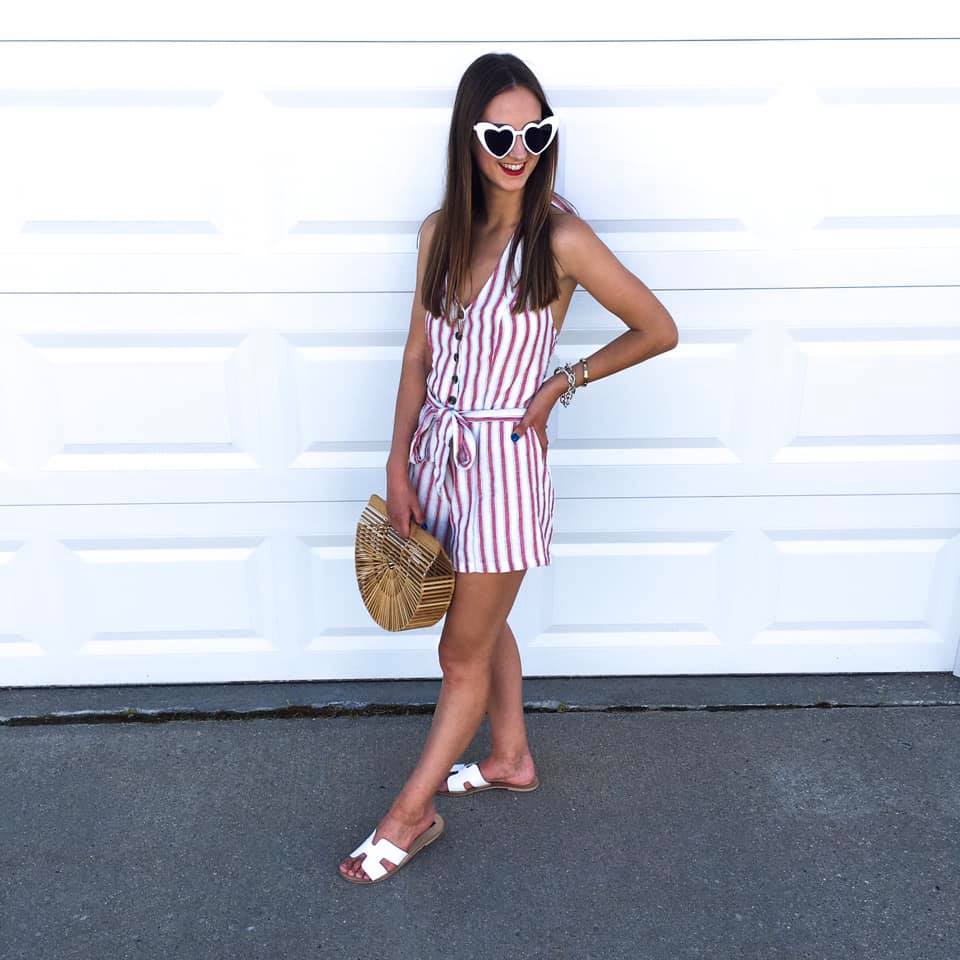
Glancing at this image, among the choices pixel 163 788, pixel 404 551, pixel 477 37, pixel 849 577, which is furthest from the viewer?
pixel 849 577

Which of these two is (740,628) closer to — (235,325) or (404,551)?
(404,551)

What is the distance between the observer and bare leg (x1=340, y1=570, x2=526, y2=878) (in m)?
2.06

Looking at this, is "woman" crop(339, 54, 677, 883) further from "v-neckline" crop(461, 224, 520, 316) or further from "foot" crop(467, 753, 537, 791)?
"foot" crop(467, 753, 537, 791)

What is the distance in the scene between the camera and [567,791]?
2326 mm

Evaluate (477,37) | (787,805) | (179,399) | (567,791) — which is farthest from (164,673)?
(477,37)

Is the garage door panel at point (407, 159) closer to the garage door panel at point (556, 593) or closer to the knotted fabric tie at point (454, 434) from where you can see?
the knotted fabric tie at point (454, 434)

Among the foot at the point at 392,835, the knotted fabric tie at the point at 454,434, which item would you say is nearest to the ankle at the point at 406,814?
the foot at the point at 392,835

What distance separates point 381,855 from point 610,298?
133cm

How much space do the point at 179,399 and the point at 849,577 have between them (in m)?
1.97

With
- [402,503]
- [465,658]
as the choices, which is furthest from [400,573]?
[465,658]

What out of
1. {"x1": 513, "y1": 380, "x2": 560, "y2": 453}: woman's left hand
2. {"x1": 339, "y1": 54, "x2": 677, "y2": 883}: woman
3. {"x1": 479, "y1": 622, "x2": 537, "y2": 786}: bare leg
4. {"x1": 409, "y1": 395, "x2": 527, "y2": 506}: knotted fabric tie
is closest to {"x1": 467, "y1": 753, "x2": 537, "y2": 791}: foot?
{"x1": 479, "y1": 622, "x2": 537, "y2": 786}: bare leg

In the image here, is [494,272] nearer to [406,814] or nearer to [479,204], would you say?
[479,204]

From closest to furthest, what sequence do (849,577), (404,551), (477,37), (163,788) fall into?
1. (404,551)
2. (477,37)
3. (163,788)
4. (849,577)

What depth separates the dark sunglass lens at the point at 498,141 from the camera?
5.65 feet
